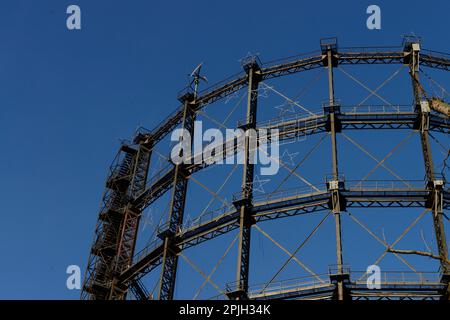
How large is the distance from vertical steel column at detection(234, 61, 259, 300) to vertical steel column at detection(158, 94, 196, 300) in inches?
169

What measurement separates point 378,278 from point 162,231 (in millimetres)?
11231

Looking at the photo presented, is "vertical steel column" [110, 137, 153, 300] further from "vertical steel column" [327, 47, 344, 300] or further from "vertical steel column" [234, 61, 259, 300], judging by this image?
"vertical steel column" [327, 47, 344, 300]

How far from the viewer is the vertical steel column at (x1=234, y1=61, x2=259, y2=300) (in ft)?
99.0

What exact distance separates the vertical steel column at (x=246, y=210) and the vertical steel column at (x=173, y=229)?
4.28 meters

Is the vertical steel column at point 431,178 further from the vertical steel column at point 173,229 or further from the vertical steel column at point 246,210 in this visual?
the vertical steel column at point 173,229

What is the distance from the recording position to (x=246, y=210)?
31938 mm

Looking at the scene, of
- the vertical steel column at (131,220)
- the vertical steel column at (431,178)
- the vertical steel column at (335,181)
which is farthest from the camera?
the vertical steel column at (131,220)

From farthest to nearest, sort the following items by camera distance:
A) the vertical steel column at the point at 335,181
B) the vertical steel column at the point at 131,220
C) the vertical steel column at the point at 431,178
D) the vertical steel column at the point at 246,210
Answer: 1. the vertical steel column at the point at 131,220
2. the vertical steel column at the point at 246,210
3. the vertical steel column at the point at 431,178
4. the vertical steel column at the point at 335,181

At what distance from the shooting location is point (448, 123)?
33.4 metres

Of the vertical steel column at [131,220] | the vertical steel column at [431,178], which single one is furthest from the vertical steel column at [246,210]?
the vertical steel column at [131,220]

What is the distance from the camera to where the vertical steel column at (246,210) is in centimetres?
3017

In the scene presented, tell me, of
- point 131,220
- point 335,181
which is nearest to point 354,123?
point 335,181
